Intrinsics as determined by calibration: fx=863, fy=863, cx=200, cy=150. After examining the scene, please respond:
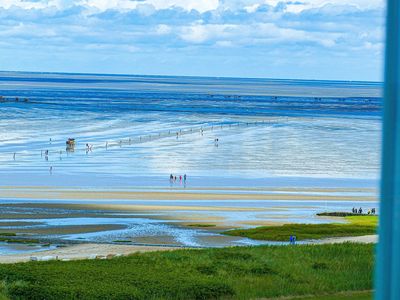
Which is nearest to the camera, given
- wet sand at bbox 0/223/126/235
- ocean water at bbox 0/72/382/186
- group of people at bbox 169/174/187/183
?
wet sand at bbox 0/223/126/235

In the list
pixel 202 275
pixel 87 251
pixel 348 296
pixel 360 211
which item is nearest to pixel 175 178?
pixel 360 211

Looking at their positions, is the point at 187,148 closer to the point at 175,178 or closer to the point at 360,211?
the point at 175,178

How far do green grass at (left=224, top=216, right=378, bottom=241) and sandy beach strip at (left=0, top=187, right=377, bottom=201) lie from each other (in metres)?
9.57

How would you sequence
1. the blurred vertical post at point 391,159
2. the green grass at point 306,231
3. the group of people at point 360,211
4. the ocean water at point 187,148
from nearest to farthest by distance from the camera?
the blurred vertical post at point 391,159 → the green grass at point 306,231 → the group of people at point 360,211 → the ocean water at point 187,148

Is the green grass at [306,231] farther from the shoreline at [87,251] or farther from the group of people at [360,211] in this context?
the group of people at [360,211]

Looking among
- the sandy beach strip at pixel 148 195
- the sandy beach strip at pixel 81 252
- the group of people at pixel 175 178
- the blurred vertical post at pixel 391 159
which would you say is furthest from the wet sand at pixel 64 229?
the blurred vertical post at pixel 391 159

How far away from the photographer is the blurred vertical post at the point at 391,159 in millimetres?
2375

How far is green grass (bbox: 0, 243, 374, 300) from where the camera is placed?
832 inches

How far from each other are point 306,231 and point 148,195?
14166 mm

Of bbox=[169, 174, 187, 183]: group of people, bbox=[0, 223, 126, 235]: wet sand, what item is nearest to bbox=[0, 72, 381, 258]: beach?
bbox=[0, 223, 126, 235]: wet sand

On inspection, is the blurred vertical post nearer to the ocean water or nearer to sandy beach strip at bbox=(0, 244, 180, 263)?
sandy beach strip at bbox=(0, 244, 180, 263)

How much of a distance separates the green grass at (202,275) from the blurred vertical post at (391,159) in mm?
18643

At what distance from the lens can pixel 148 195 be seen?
51438 mm

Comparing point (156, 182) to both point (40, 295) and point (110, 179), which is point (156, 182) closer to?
point (110, 179)
